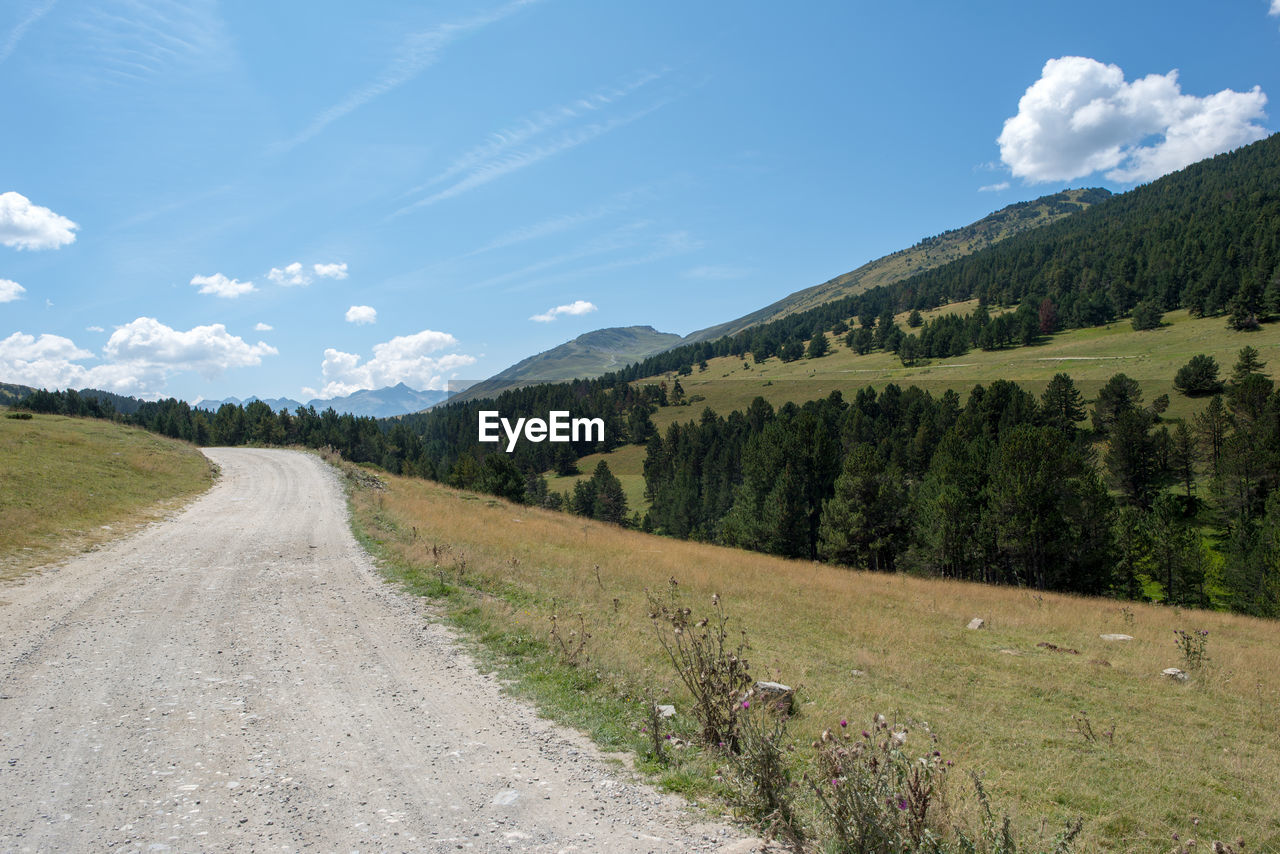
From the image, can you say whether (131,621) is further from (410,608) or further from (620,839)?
(620,839)

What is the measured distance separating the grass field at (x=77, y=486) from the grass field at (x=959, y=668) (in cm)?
731

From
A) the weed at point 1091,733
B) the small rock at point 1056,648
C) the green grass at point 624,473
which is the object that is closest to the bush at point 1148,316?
the green grass at point 624,473

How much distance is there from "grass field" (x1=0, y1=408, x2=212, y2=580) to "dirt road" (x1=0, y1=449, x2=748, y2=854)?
495cm

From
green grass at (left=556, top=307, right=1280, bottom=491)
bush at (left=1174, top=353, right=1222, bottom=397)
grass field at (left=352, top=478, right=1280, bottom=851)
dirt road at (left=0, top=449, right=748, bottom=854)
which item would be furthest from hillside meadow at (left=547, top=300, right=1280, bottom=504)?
dirt road at (left=0, top=449, right=748, bottom=854)

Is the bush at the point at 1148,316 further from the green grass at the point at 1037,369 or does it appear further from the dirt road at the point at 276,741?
the dirt road at the point at 276,741

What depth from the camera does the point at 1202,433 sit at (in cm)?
6781

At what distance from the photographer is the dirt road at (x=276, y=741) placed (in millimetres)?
4273

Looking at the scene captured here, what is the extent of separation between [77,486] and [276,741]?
23.3 m

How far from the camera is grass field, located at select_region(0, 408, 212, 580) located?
14828 mm

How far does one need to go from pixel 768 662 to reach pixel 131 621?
11.3 meters

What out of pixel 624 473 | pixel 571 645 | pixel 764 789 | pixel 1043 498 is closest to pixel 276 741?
pixel 571 645

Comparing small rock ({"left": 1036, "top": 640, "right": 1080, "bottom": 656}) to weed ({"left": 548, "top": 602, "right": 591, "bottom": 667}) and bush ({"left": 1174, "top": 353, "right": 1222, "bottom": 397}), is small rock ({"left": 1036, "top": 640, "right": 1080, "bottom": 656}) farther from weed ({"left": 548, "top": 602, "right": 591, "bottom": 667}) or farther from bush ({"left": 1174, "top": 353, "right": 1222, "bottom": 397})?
bush ({"left": 1174, "top": 353, "right": 1222, "bottom": 397})

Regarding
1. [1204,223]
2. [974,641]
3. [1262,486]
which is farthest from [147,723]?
[1204,223]

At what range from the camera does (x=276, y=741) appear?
5.71 metres
